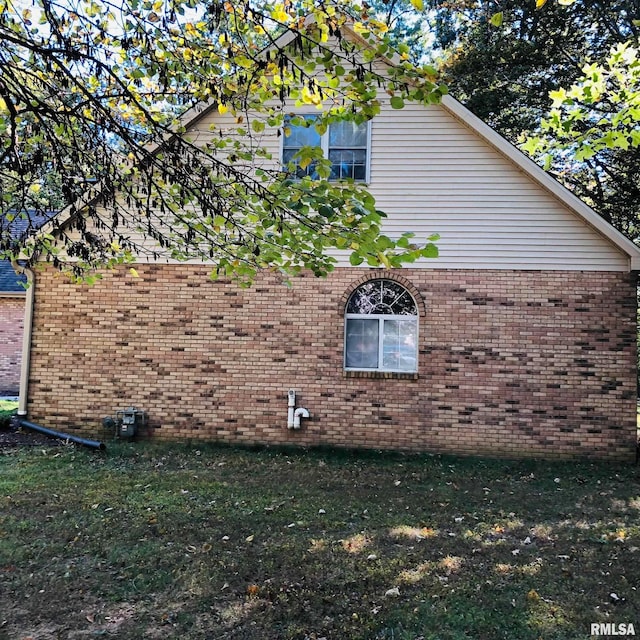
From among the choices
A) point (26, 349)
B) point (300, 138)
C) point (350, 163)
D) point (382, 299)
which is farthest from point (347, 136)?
point (26, 349)

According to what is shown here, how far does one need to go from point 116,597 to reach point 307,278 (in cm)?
605

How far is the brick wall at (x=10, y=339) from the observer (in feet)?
55.8

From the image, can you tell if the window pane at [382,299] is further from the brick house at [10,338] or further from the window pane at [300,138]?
the brick house at [10,338]

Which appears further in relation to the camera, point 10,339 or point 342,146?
point 10,339

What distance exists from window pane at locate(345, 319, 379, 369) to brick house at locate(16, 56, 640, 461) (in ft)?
0.08

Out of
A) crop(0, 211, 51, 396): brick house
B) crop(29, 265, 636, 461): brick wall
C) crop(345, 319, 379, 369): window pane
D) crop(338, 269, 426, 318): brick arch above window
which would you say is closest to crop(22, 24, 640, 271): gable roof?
crop(29, 265, 636, 461): brick wall

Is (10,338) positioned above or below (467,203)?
below

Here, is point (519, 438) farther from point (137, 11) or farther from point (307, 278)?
point (137, 11)

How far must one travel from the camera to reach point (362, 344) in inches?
355

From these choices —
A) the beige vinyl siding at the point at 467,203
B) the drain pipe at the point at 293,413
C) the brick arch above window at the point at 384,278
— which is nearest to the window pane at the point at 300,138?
the beige vinyl siding at the point at 467,203

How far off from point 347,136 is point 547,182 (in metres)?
3.52

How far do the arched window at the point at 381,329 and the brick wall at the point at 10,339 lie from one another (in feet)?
43.3

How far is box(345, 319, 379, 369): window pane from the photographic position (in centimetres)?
898

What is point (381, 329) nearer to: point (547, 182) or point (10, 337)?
point (547, 182)
